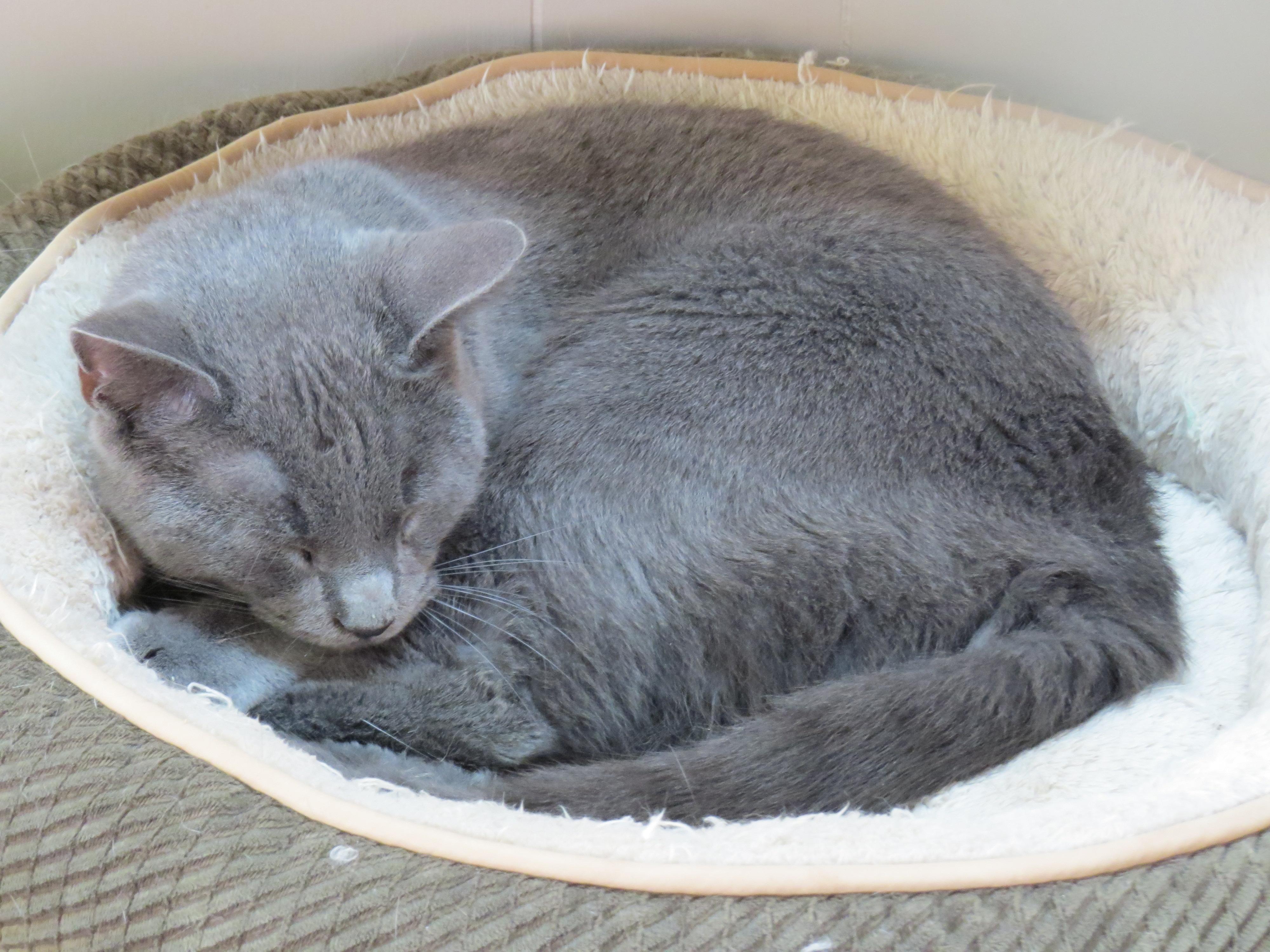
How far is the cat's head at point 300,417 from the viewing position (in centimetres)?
111

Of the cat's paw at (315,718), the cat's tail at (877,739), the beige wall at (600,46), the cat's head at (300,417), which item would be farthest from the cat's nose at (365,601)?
the beige wall at (600,46)

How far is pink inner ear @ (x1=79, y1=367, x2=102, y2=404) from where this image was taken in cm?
106

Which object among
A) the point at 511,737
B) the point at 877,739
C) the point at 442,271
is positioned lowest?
the point at 511,737

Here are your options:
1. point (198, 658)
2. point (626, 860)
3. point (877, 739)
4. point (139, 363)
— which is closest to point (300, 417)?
point (139, 363)

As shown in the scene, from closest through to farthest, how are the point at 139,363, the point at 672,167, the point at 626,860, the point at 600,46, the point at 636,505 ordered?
the point at 626,860 → the point at 139,363 → the point at 636,505 → the point at 672,167 → the point at 600,46

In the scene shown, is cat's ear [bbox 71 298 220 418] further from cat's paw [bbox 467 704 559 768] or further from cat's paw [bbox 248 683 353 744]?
cat's paw [bbox 467 704 559 768]

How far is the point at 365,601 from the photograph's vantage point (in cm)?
116

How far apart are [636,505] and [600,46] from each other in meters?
1.08

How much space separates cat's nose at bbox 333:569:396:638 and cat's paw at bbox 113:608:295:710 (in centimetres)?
18

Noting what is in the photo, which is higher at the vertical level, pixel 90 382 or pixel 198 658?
pixel 90 382

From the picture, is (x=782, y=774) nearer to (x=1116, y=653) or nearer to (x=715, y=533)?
(x=715, y=533)

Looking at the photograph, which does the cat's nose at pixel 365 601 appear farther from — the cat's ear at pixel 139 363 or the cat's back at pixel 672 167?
the cat's back at pixel 672 167

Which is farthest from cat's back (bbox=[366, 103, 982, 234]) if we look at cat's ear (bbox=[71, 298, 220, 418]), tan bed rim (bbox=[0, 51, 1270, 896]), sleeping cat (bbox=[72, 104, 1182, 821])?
tan bed rim (bbox=[0, 51, 1270, 896])

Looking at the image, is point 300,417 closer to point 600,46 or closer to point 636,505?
point 636,505
